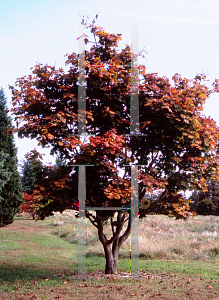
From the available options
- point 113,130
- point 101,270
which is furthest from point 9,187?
point 113,130

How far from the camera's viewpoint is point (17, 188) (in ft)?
60.6

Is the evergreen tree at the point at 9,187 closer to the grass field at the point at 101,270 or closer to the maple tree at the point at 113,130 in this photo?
the grass field at the point at 101,270

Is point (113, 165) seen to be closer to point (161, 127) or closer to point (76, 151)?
point (76, 151)

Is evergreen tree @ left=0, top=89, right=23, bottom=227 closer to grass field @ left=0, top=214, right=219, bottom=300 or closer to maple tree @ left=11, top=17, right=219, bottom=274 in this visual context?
Result: grass field @ left=0, top=214, right=219, bottom=300

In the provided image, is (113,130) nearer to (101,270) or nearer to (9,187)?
(101,270)

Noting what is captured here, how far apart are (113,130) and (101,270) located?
4223 millimetres

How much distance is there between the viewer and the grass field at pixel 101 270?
5422 millimetres

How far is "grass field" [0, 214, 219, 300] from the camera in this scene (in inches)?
213

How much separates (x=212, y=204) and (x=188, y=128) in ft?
71.5

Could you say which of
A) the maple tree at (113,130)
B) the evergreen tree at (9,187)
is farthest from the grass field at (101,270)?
the evergreen tree at (9,187)

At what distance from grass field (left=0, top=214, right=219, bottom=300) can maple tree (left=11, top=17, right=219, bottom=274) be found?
1392 mm

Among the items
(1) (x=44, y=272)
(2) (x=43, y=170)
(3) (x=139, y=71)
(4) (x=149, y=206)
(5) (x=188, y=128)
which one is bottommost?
(1) (x=44, y=272)

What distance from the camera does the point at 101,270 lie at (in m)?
8.08

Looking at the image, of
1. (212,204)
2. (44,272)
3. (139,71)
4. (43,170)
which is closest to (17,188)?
(44,272)
